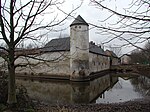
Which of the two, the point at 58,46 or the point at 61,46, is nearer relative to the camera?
the point at 58,46

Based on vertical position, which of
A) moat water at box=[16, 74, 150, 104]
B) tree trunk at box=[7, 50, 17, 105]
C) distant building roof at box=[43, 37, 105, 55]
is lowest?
moat water at box=[16, 74, 150, 104]

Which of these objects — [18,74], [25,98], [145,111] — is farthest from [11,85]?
[18,74]

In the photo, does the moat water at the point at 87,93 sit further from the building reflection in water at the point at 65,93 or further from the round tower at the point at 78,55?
the round tower at the point at 78,55

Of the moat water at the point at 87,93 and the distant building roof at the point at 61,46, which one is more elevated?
the distant building roof at the point at 61,46

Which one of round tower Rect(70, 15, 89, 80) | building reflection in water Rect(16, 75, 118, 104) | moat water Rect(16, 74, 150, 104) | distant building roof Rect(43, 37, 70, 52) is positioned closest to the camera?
distant building roof Rect(43, 37, 70, 52)

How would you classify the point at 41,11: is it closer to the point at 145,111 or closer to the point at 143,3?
the point at 143,3

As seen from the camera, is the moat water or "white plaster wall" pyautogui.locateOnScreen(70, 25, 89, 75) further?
"white plaster wall" pyautogui.locateOnScreen(70, 25, 89, 75)

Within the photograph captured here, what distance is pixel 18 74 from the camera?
89.6ft

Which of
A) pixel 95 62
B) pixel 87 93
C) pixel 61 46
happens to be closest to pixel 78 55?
pixel 95 62

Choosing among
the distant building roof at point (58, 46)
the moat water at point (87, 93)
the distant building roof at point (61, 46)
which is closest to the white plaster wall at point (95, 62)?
the distant building roof at point (61, 46)

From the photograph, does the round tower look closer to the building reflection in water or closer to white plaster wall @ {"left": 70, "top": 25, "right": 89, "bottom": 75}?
white plaster wall @ {"left": 70, "top": 25, "right": 89, "bottom": 75}

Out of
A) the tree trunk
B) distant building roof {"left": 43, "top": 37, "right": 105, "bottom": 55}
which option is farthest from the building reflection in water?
the tree trunk

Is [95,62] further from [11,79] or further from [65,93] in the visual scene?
[11,79]

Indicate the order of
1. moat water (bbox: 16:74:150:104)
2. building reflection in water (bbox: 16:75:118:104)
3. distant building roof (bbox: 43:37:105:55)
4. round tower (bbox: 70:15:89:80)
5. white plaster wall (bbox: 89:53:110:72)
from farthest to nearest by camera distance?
white plaster wall (bbox: 89:53:110:72) → round tower (bbox: 70:15:89:80) → building reflection in water (bbox: 16:75:118:104) → moat water (bbox: 16:74:150:104) → distant building roof (bbox: 43:37:105:55)
